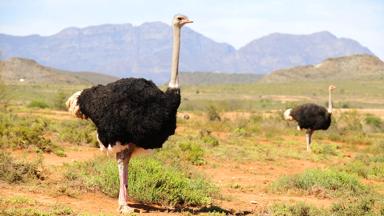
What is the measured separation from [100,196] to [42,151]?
5.52 m

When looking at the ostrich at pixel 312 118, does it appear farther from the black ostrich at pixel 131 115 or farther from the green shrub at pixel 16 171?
the black ostrich at pixel 131 115

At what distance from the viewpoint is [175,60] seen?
8516 mm

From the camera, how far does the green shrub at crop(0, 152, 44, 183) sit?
967cm

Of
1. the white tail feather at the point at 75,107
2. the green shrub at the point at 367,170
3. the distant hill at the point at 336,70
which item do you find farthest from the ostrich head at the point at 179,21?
the distant hill at the point at 336,70

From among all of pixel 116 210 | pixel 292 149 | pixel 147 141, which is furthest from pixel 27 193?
pixel 292 149

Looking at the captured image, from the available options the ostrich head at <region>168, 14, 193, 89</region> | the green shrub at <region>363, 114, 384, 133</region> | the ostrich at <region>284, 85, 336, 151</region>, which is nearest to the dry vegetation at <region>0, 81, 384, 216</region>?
the ostrich at <region>284, 85, 336, 151</region>

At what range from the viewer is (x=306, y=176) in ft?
40.7

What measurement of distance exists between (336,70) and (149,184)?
10063 cm

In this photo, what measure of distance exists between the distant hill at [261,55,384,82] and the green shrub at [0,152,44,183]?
301ft

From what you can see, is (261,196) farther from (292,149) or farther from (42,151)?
(292,149)

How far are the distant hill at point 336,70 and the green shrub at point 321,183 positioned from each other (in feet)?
289

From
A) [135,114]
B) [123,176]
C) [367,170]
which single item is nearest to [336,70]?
[367,170]

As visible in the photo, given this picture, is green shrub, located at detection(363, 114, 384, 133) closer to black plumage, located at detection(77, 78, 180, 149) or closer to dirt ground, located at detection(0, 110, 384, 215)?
dirt ground, located at detection(0, 110, 384, 215)

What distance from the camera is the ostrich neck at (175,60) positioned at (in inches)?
329
